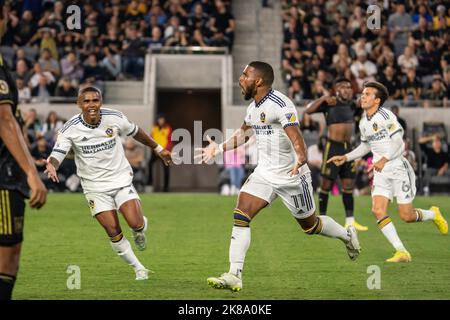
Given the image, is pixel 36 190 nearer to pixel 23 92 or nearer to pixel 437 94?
pixel 23 92

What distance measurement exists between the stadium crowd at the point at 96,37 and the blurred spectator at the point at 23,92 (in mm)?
29

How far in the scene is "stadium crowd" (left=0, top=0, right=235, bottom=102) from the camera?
1058 inches

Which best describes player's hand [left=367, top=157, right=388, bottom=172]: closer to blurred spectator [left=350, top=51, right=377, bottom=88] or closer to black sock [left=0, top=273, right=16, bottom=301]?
black sock [left=0, top=273, right=16, bottom=301]

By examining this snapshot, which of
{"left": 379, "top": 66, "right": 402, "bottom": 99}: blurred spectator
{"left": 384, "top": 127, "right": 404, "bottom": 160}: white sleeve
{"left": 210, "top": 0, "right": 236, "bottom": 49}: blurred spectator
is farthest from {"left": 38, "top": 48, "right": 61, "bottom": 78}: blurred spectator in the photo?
{"left": 384, "top": 127, "right": 404, "bottom": 160}: white sleeve

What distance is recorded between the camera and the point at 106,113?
37.9 feet

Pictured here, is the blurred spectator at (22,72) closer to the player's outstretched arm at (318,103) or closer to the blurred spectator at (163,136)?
the blurred spectator at (163,136)

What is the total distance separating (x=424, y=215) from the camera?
45.1 feet

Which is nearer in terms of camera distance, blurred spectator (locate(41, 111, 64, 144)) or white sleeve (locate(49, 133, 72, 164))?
white sleeve (locate(49, 133, 72, 164))

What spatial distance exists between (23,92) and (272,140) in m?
17.0

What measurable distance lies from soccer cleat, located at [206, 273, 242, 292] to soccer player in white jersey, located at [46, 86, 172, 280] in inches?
57.4

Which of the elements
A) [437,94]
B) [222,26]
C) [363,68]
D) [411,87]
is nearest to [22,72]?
[222,26]

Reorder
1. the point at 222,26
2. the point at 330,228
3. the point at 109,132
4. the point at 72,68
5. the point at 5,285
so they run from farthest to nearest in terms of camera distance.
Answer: the point at 222,26, the point at 72,68, the point at 109,132, the point at 330,228, the point at 5,285
